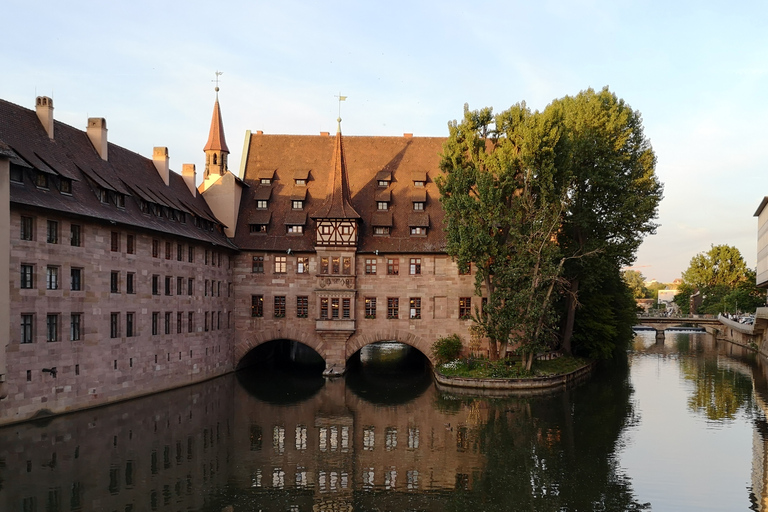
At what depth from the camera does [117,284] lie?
120 feet

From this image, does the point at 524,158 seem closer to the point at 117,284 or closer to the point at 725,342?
the point at 117,284

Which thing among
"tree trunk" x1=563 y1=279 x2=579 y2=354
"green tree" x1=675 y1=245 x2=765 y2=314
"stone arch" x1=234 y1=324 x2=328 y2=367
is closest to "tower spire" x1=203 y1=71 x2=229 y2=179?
"stone arch" x1=234 y1=324 x2=328 y2=367

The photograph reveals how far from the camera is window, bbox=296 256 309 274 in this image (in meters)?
50.4

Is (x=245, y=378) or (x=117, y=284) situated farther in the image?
(x=245, y=378)

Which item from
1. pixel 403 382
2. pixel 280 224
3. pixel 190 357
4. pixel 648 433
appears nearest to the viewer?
pixel 648 433

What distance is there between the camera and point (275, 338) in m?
50.4

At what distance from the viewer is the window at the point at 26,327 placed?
29750 millimetres

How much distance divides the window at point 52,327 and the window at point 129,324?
5403mm

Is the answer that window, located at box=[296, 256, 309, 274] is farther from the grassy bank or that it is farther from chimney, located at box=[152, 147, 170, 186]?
the grassy bank

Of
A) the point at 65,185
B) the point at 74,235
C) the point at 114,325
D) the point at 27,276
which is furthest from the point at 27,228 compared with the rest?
the point at 114,325

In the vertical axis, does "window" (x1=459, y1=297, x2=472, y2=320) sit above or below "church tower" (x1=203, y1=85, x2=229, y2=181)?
below

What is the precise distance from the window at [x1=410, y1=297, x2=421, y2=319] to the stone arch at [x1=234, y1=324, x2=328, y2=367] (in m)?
7.04

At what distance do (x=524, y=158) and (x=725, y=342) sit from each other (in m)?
64.9

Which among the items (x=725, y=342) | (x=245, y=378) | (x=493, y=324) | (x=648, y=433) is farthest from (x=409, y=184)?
(x=725, y=342)
